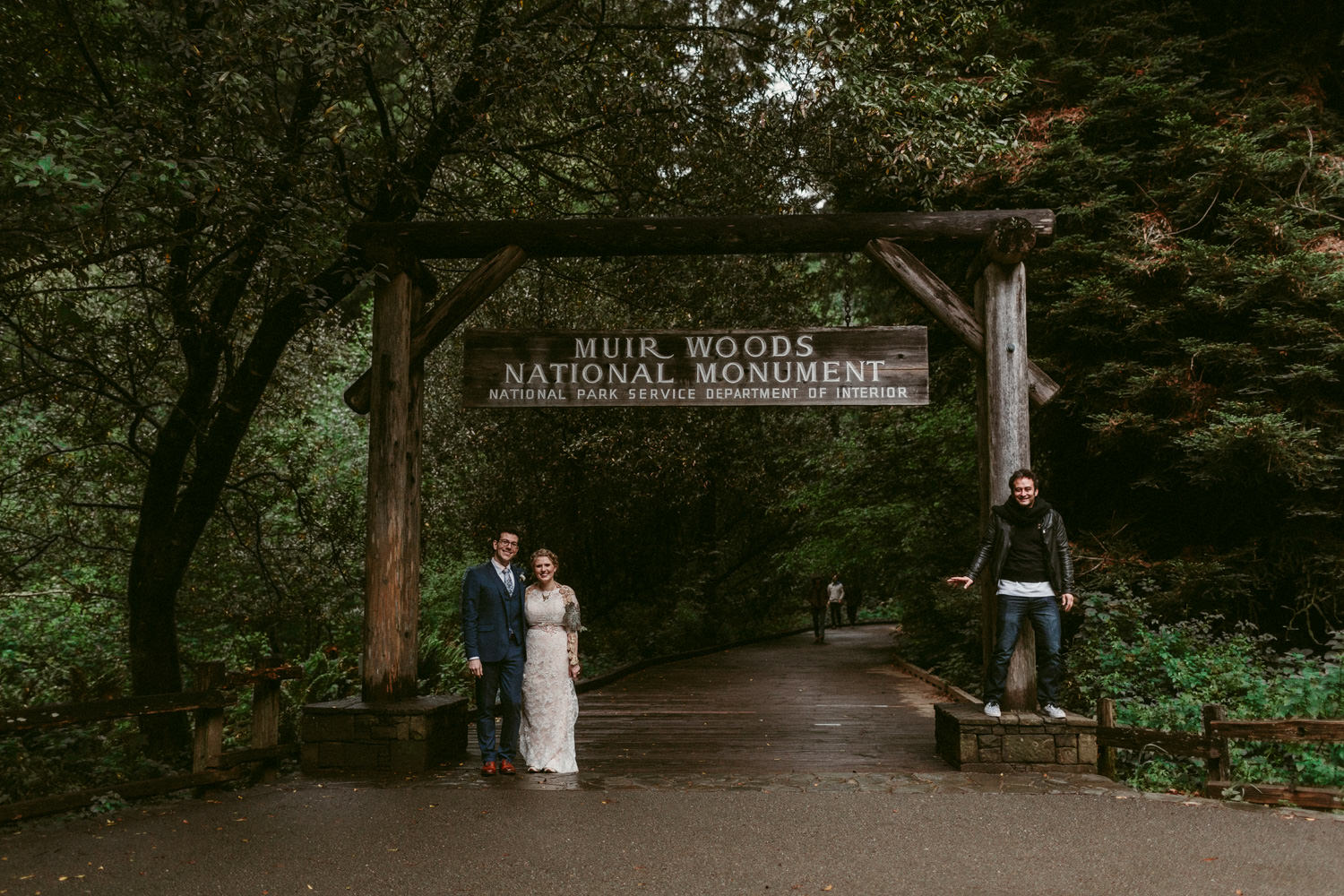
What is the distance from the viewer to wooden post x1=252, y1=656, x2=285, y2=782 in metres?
7.45

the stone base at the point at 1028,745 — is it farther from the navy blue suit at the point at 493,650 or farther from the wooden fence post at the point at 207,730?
the wooden fence post at the point at 207,730

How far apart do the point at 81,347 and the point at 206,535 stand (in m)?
3.66

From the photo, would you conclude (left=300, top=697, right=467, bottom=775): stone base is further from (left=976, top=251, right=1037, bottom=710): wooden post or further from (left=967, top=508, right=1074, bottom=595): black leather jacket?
(left=976, top=251, right=1037, bottom=710): wooden post

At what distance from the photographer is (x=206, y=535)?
12.2 meters

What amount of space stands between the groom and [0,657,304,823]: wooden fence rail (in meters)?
1.36

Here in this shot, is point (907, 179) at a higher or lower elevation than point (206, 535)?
higher

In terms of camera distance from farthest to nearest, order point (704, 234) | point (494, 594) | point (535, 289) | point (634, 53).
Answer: point (535, 289), point (634, 53), point (704, 234), point (494, 594)

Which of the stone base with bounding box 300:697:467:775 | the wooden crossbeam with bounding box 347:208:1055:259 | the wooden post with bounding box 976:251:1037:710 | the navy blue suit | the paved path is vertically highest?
the wooden crossbeam with bounding box 347:208:1055:259

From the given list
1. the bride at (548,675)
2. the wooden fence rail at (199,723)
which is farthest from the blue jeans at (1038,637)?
the wooden fence rail at (199,723)

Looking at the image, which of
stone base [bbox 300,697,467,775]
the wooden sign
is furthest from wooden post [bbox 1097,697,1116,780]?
stone base [bbox 300,697,467,775]

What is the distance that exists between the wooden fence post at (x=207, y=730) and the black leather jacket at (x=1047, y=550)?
557 centimetres

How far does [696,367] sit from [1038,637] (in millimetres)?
3423

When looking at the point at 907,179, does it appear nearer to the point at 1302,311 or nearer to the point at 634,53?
the point at 634,53

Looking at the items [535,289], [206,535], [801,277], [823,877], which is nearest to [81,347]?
[206,535]
